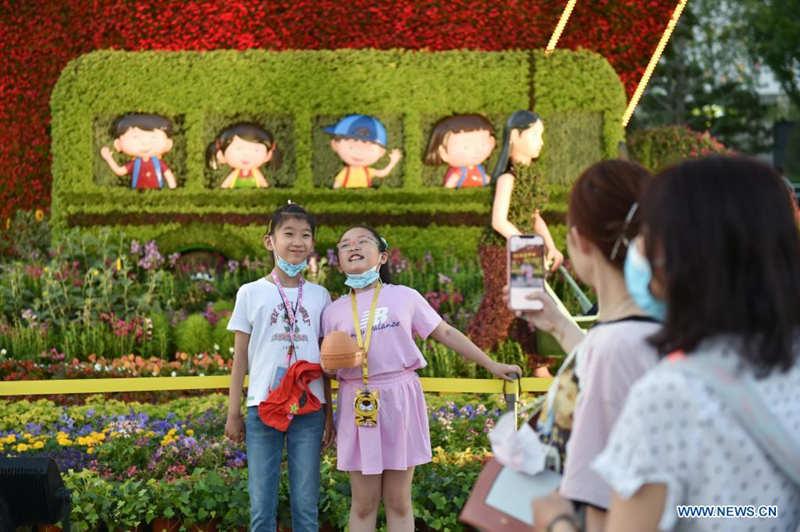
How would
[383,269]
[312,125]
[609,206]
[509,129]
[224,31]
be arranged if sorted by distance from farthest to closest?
[224,31] < [312,125] < [509,129] < [383,269] < [609,206]

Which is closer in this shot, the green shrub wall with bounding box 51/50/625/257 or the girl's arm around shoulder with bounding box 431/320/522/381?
the girl's arm around shoulder with bounding box 431/320/522/381

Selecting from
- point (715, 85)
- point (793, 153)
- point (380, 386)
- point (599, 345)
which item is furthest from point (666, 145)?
point (715, 85)

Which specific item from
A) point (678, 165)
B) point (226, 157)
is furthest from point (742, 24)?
point (678, 165)

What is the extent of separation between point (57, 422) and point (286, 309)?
294 centimetres

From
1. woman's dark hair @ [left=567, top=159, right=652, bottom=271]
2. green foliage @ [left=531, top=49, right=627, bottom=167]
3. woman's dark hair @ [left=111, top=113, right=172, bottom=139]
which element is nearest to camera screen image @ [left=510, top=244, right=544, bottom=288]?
woman's dark hair @ [left=567, top=159, right=652, bottom=271]

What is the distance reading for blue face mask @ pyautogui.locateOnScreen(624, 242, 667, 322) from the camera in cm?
210

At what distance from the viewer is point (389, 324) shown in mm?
4395

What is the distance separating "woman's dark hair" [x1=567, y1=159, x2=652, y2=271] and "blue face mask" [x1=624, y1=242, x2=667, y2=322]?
0.14 metres

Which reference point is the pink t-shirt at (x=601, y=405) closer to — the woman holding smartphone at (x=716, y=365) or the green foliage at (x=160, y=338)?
the woman holding smartphone at (x=716, y=365)

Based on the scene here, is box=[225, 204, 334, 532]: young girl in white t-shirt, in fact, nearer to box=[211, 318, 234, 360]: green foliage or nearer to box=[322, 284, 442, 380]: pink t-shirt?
box=[322, 284, 442, 380]: pink t-shirt

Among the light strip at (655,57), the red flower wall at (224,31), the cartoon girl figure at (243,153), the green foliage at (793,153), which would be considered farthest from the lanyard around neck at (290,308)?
the green foliage at (793,153)

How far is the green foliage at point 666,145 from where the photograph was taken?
13.7 metres

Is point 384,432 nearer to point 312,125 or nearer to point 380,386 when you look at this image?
point 380,386

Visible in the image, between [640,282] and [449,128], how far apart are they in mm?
10333
